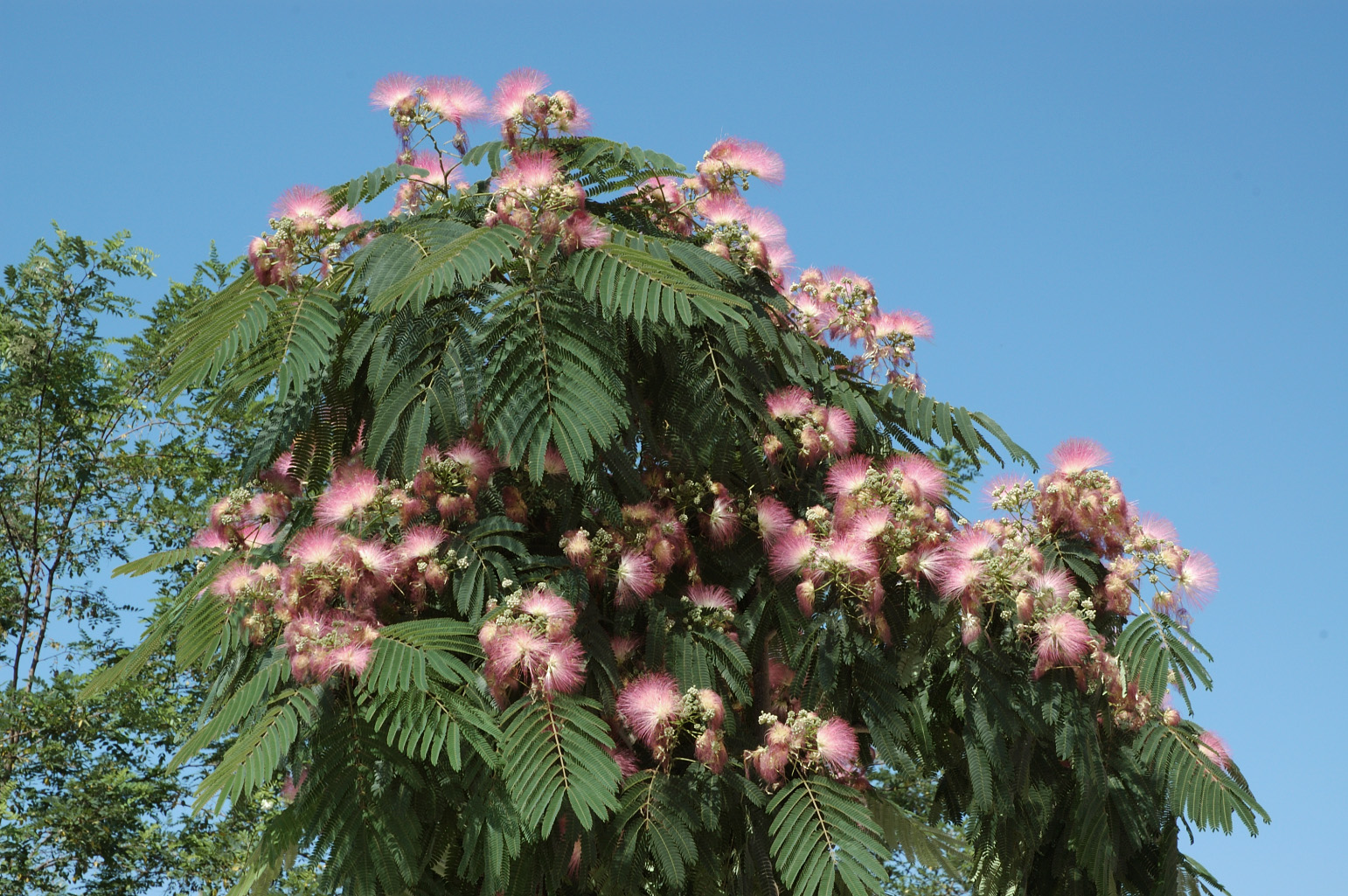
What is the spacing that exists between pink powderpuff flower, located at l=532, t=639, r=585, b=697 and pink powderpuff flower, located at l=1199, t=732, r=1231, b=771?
3176 millimetres

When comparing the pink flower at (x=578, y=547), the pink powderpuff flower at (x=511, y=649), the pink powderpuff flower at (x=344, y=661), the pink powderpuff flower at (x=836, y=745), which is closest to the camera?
the pink powderpuff flower at (x=344, y=661)

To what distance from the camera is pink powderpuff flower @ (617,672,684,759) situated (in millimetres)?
5422

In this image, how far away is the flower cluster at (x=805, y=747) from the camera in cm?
555

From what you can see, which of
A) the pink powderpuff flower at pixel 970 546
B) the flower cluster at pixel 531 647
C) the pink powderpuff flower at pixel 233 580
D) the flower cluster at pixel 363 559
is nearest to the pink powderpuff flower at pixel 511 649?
the flower cluster at pixel 531 647

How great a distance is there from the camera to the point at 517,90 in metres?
6.54

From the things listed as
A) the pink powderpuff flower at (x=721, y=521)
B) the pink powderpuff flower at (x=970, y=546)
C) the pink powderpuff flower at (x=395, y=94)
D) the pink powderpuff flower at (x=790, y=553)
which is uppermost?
the pink powderpuff flower at (x=395, y=94)

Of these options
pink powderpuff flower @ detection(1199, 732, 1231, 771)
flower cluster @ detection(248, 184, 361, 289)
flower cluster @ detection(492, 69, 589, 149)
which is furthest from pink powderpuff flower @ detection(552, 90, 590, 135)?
pink powderpuff flower @ detection(1199, 732, 1231, 771)

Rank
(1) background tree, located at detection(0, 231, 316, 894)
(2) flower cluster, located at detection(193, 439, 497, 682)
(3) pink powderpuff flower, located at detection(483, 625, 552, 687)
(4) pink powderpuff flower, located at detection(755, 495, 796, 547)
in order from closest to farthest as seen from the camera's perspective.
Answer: (3) pink powderpuff flower, located at detection(483, 625, 552, 687) < (2) flower cluster, located at detection(193, 439, 497, 682) < (4) pink powderpuff flower, located at detection(755, 495, 796, 547) < (1) background tree, located at detection(0, 231, 316, 894)

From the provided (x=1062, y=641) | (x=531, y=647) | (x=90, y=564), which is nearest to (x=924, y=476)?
(x=1062, y=641)

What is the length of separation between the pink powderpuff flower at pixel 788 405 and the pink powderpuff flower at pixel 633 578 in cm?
105

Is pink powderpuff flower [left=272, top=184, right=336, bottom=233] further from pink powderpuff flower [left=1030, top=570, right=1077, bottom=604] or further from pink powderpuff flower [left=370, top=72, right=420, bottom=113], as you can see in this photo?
pink powderpuff flower [left=1030, top=570, right=1077, bottom=604]

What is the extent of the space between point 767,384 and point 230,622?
2.67 m

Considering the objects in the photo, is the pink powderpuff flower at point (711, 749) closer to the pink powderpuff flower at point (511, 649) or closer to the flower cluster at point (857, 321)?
the pink powderpuff flower at point (511, 649)

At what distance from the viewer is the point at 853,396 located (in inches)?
269
